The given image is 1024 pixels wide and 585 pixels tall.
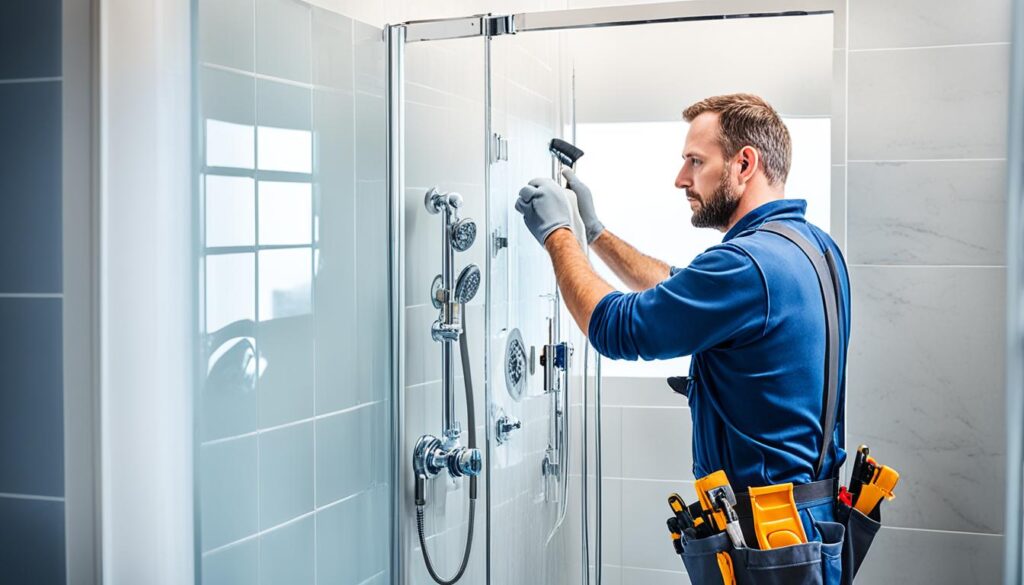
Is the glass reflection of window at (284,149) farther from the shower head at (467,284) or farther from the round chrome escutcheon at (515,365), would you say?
the round chrome escutcheon at (515,365)

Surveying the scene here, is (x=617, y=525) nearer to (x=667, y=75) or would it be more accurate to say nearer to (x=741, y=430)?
(x=741, y=430)

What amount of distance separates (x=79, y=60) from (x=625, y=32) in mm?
993

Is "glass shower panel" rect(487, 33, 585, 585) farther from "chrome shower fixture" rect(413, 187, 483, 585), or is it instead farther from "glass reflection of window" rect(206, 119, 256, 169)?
"glass reflection of window" rect(206, 119, 256, 169)

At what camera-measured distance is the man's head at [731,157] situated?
1681 mm

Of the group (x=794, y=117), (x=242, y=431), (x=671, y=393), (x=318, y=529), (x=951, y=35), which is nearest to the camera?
(x=242, y=431)

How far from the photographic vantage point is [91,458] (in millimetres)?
1227

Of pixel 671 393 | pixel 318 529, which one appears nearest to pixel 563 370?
pixel 671 393

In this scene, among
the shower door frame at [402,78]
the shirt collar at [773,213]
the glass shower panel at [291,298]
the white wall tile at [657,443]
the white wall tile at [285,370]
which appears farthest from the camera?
the white wall tile at [657,443]

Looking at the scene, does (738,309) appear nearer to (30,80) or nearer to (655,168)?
(655,168)

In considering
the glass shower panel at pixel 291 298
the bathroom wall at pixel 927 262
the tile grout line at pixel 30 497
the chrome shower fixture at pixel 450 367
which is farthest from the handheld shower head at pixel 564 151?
the tile grout line at pixel 30 497

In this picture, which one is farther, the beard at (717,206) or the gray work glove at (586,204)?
the gray work glove at (586,204)

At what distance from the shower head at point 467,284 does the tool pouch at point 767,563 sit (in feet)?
2.01

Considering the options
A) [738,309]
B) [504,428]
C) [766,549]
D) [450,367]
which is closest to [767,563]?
[766,549]

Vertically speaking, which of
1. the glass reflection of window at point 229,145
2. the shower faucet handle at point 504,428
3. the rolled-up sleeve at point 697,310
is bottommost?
the shower faucet handle at point 504,428
